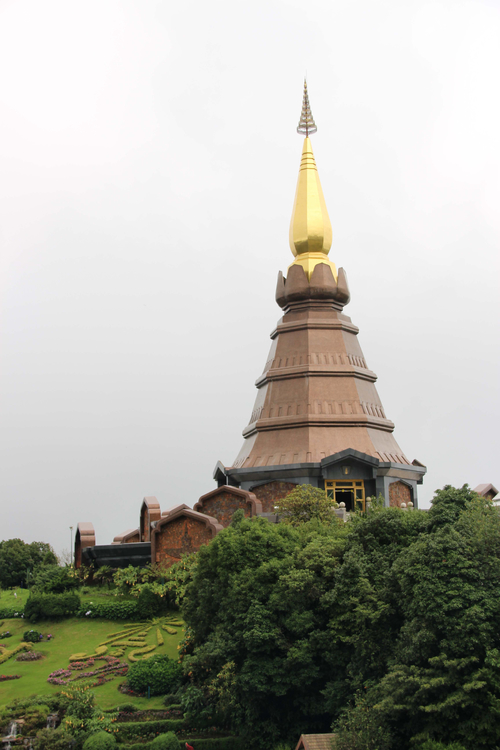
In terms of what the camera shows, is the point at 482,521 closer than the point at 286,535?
Yes

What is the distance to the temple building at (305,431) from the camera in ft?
90.6

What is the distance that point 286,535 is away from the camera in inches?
784

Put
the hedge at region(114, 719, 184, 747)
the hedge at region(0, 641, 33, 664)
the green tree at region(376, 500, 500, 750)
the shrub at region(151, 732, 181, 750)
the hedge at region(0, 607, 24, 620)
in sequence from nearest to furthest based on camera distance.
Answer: the green tree at region(376, 500, 500, 750), the shrub at region(151, 732, 181, 750), the hedge at region(114, 719, 184, 747), the hedge at region(0, 641, 33, 664), the hedge at region(0, 607, 24, 620)

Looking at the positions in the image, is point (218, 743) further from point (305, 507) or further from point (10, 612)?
point (10, 612)

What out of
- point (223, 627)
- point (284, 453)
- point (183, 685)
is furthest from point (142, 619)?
point (284, 453)

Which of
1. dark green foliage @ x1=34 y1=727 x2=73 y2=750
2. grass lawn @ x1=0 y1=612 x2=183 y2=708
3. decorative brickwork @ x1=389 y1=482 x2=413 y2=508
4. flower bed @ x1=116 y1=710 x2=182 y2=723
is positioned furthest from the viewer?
decorative brickwork @ x1=389 y1=482 x2=413 y2=508

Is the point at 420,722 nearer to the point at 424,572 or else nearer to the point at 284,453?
the point at 424,572

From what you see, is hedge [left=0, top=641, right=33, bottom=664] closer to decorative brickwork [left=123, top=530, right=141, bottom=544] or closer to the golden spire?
decorative brickwork [left=123, top=530, right=141, bottom=544]

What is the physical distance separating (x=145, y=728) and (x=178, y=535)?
9.44 m

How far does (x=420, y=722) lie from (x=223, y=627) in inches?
236

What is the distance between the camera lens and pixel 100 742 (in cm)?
1638

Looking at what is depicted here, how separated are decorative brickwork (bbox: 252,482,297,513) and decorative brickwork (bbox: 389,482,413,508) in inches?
158

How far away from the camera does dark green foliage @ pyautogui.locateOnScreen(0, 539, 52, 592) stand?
33812mm

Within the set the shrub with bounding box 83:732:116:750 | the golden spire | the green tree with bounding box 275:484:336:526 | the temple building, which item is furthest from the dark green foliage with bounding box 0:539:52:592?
the golden spire
